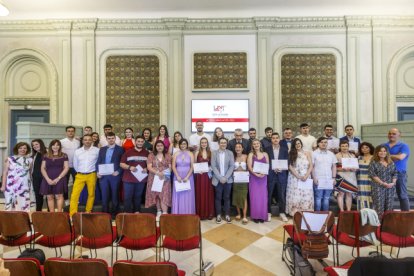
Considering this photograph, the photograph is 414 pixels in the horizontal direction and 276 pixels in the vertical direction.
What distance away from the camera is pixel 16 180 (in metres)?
4.19

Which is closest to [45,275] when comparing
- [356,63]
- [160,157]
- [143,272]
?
[143,272]

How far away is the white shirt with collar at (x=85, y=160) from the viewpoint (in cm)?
437

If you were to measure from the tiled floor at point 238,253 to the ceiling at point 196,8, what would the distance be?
6.19m

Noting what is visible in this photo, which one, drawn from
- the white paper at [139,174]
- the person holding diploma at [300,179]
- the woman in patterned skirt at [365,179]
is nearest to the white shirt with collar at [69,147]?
the white paper at [139,174]

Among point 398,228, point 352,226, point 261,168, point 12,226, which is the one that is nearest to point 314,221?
point 352,226

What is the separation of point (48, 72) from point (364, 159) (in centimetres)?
879

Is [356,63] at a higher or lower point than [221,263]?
higher

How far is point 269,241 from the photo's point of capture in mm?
3639

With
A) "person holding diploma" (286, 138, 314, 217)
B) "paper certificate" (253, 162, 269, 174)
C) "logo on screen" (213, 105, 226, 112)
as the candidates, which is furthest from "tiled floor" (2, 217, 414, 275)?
"logo on screen" (213, 105, 226, 112)

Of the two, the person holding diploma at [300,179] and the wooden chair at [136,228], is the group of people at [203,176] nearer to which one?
the person holding diploma at [300,179]

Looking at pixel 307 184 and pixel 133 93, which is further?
pixel 133 93

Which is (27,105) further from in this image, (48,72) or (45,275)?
(45,275)

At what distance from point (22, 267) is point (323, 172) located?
4.28m

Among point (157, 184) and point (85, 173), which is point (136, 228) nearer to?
point (157, 184)
